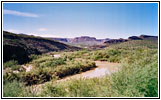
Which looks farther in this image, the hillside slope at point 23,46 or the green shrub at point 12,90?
the hillside slope at point 23,46

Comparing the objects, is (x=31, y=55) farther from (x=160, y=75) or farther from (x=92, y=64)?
(x=160, y=75)

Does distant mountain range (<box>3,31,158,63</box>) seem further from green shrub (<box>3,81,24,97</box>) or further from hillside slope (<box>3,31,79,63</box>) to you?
green shrub (<box>3,81,24,97</box>)

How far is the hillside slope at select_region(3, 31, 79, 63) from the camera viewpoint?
930 cm

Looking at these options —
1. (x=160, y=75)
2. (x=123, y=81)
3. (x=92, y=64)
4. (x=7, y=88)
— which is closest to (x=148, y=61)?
(x=160, y=75)

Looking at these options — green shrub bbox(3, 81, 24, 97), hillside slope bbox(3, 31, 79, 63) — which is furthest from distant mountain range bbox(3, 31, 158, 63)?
green shrub bbox(3, 81, 24, 97)

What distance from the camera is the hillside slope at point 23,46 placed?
930cm

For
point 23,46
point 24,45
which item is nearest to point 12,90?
point 23,46

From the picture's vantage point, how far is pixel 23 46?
1154 centimetres

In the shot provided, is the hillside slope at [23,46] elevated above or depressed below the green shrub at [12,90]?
above

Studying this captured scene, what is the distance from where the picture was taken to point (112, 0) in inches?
187

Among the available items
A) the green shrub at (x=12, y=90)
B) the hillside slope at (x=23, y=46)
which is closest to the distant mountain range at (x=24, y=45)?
the hillside slope at (x=23, y=46)

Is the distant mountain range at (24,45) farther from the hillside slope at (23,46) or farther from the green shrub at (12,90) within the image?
the green shrub at (12,90)

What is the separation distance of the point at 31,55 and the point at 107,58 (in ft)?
14.4

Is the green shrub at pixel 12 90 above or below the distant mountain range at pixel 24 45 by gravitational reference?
below
